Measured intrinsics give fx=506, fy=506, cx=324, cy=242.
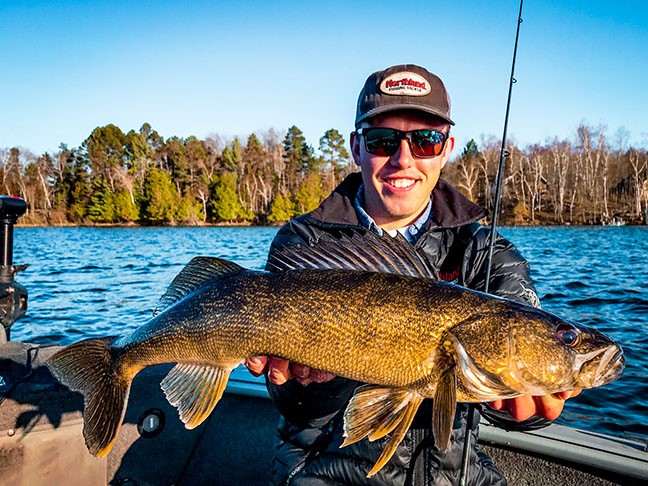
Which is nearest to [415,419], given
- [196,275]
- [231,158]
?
[196,275]

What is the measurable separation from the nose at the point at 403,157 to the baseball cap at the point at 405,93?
222mm

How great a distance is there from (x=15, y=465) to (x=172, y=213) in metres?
64.6

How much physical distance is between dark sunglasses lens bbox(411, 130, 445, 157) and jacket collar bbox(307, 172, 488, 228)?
344 millimetres

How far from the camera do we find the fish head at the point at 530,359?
2039 millimetres

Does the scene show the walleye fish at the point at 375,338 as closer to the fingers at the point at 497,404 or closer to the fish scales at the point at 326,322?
the fish scales at the point at 326,322

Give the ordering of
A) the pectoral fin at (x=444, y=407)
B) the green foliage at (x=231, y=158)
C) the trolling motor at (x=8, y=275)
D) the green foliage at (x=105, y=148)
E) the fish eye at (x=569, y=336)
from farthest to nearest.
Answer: the green foliage at (x=231, y=158)
the green foliage at (x=105, y=148)
the trolling motor at (x=8, y=275)
the fish eye at (x=569, y=336)
the pectoral fin at (x=444, y=407)

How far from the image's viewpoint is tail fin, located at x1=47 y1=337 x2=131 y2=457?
2467 millimetres

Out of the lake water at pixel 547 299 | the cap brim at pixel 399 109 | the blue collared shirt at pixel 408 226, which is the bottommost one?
the lake water at pixel 547 299

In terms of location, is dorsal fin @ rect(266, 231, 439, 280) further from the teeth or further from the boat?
the boat

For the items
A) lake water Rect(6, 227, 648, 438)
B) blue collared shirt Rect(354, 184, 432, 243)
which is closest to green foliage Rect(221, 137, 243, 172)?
lake water Rect(6, 227, 648, 438)

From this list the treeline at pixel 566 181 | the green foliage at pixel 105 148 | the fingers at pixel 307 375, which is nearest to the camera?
the fingers at pixel 307 375

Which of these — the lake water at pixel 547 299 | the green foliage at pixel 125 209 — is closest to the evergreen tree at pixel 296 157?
the green foliage at pixel 125 209

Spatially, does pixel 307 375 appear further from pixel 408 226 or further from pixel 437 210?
pixel 437 210

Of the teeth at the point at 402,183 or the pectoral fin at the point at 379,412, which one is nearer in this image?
the pectoral fin at the point at 379,412
